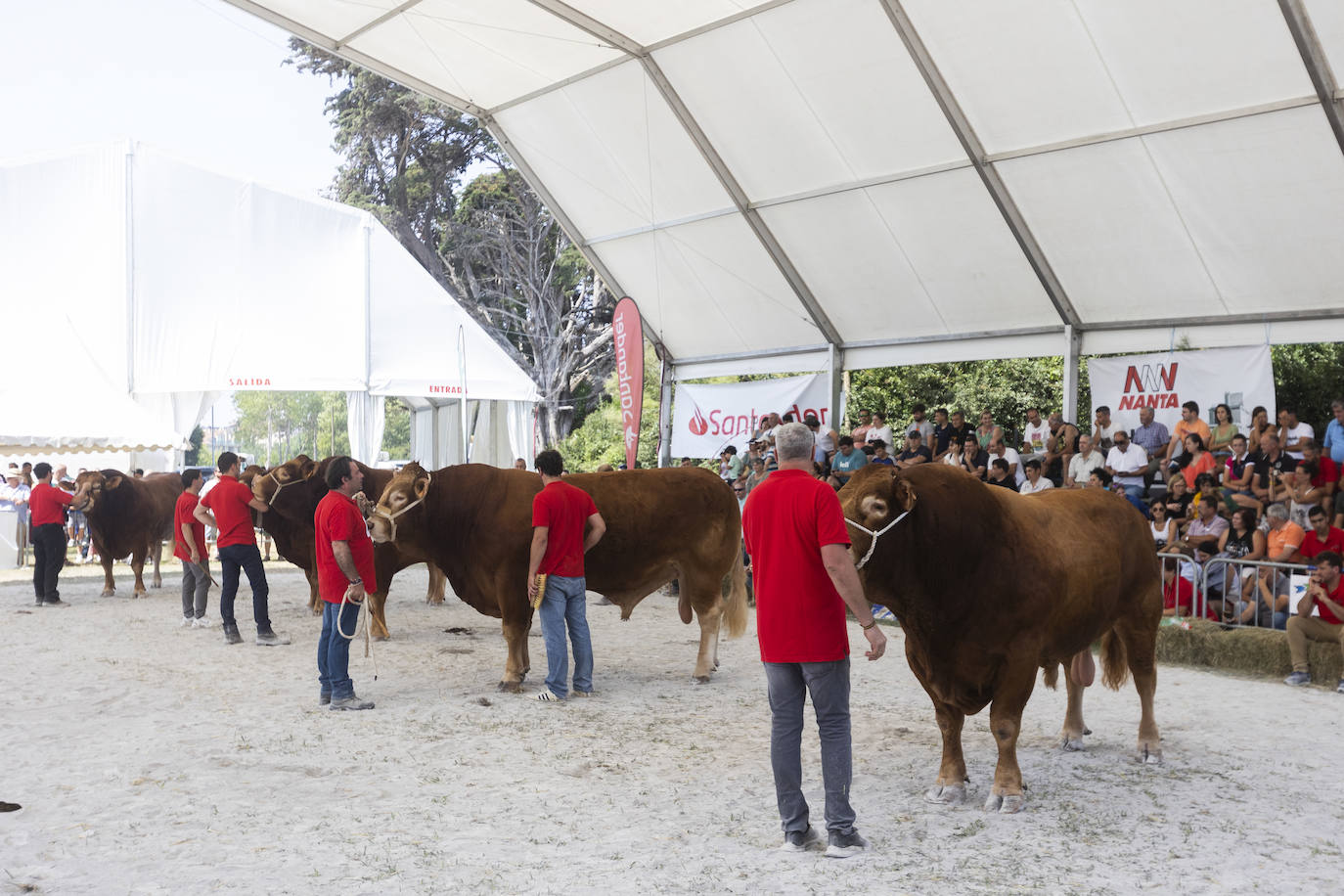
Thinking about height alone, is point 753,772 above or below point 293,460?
below

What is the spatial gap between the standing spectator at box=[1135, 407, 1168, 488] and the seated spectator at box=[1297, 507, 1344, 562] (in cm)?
281

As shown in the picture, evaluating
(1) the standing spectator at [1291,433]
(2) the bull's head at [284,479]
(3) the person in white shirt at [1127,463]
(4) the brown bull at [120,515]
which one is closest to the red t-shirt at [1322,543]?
(1) the standing spectator at [1291,433]

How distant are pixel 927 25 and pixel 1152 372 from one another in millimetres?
4528

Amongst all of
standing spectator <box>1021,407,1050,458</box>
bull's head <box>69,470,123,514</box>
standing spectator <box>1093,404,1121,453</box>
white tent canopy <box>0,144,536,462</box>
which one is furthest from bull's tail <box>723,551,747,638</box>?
A: white tent canopy <box>0,144,536,462</box>

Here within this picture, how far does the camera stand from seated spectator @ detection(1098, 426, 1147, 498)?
11.4m

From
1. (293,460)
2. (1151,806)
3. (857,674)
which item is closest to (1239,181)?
(857,674)

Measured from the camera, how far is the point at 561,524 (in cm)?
736

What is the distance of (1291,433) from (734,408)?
25.6 ft

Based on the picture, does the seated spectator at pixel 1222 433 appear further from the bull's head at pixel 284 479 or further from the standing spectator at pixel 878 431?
the bull's head at pixel 284 479

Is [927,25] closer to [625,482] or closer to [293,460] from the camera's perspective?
[625,482]

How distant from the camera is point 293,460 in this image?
10602 mm

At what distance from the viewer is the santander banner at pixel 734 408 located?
15.5 metres

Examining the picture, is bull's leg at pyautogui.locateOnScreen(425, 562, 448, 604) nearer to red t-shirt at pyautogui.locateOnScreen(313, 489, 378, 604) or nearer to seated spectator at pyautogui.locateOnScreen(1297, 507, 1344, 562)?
red t-shirt at pyautogui.locateOnScreen(313, 489, 378, 604)

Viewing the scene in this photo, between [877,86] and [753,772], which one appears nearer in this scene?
[753,772]
